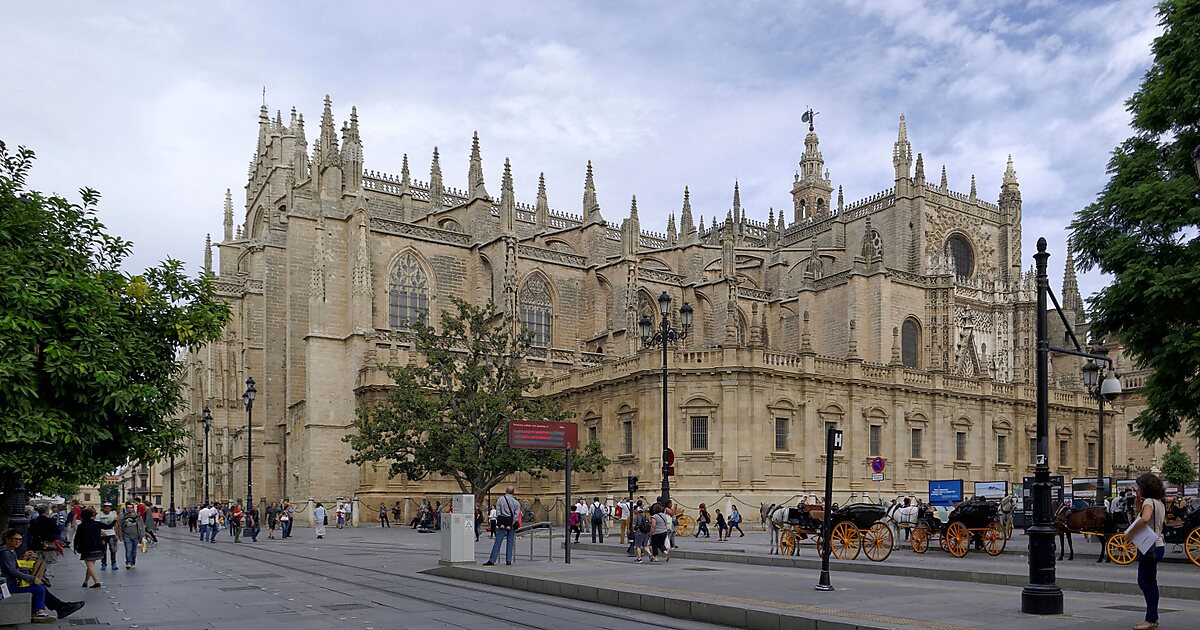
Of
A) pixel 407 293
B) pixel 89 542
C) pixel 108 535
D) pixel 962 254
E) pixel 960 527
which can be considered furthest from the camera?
pixel 962 254

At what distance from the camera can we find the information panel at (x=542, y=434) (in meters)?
20.9

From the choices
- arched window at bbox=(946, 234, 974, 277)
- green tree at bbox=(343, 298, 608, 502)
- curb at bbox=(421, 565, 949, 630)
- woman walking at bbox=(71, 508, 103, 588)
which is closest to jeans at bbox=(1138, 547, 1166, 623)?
curb at bbox=(421, 565, 949, 630)

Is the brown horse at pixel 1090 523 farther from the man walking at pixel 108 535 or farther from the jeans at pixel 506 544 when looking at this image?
the man walking at pixel 108 535

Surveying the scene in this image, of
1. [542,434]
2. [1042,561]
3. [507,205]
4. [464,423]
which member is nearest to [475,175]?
[507,205]

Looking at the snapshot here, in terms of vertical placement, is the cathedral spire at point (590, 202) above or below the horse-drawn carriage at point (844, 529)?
above

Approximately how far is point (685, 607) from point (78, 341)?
7.44 meters

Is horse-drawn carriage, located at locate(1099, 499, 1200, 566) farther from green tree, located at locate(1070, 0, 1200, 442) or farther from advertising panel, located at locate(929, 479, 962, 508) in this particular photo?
advertising panel, located at locate(929, 479, 962, 508)

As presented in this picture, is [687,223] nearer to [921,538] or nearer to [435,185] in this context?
[435,185]

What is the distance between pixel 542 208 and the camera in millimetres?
59969

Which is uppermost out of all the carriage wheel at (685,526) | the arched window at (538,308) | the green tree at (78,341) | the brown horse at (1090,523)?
the arched window at (538,308)

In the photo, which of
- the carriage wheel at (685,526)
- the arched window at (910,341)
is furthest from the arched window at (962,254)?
the carriage wheel at (685,526)

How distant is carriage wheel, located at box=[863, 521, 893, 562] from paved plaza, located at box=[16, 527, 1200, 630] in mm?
255

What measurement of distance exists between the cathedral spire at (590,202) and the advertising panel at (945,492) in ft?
100

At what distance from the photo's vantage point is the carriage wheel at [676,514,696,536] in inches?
1240
